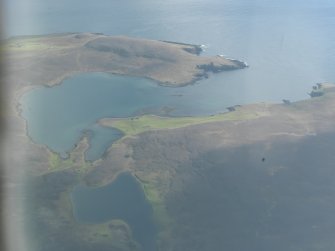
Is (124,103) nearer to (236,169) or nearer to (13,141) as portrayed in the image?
(13,141)

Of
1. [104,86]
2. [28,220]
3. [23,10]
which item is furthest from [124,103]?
[23,10]

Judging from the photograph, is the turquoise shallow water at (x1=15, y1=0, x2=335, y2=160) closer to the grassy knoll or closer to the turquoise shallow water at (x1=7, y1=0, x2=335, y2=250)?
the turquoise shallow water at (x1=7, y1=0, x2=335, y2=250)

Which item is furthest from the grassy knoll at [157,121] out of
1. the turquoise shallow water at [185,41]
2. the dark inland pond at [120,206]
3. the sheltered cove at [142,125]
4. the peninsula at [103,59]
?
the peninsula at [103,59]

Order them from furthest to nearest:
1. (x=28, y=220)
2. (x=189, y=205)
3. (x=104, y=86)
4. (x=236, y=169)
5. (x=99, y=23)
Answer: (x=99, y=23), (x=104, y=86), (x=236, y=169), (x=189, y=205), (x=28, y=220)

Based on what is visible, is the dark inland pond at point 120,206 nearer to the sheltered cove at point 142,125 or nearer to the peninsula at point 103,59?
the sheltered cove at point 142,125

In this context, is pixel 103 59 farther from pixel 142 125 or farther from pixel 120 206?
pixel 120 206

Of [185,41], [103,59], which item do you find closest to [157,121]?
[103,59]

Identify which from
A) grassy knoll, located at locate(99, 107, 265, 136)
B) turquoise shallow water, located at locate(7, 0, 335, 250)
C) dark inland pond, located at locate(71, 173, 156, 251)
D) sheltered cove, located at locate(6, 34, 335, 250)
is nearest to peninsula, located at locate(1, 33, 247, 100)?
sheltered cove, located at locate(6, 34, 335, 250)
